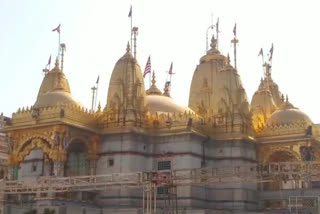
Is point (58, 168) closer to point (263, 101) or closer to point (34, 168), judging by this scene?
point (34, 168)

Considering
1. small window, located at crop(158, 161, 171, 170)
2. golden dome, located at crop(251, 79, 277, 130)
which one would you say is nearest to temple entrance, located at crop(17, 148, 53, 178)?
small window, located at crop(158, 161, 171, 170)

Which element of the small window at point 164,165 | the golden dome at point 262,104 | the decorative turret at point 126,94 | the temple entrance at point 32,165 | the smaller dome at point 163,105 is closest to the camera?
the small window at point 164,165

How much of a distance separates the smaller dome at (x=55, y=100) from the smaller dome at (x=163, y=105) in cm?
566

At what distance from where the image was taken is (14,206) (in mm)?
37000

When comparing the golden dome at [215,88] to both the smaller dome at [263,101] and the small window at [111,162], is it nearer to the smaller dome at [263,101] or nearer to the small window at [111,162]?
the smaller dome at [263,101]

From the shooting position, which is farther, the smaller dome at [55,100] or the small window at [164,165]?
the small window at [164,165]

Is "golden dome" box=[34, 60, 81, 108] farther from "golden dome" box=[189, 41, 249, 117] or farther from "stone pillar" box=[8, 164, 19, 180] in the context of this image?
"golden dome" box=[189, 41, 249, 117]

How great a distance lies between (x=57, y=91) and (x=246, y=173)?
52.8ft

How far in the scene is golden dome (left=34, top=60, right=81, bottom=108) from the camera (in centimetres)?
3984

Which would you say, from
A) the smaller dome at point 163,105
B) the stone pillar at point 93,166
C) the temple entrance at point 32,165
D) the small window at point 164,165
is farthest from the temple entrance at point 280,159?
the temple entrance at point 32,165

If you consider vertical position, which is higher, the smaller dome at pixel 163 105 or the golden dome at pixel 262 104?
the golden dome at pixel 262 104

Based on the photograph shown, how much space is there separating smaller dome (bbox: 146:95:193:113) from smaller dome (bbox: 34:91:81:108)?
5658 millimetres

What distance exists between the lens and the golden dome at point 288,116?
142 ft

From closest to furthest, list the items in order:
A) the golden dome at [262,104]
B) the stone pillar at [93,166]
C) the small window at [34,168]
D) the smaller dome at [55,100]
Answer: the smaller dome at [55,100] < the stone pillar at [93,166] < the small window at [34,168] < the golden dome at [262,104]
